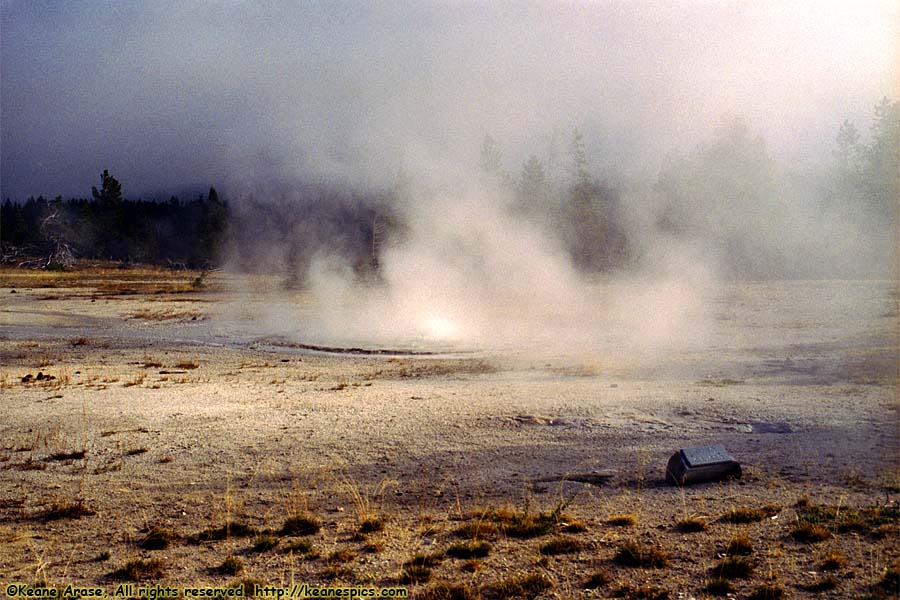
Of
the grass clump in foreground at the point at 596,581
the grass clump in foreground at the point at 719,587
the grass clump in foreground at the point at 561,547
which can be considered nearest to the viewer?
the grass clump in foreground at the point at 719,587

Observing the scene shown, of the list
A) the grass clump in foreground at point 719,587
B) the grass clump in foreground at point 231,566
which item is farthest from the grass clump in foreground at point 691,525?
the grass clump in foreground at point 231,566

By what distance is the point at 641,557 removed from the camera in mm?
5801

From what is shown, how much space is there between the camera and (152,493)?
778 centimetres

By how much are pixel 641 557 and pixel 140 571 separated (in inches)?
154

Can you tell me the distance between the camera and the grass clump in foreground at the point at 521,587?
5285 millimetres

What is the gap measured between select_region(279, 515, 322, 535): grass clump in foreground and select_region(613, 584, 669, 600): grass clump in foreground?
108 inches

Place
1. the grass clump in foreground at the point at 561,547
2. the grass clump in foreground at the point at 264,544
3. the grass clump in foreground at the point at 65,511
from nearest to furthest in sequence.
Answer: the grass clump in foreground at the point at 561,547, the grass clump in foreground at the point at 264,544, the grass clump in foreground at the point at 65,511

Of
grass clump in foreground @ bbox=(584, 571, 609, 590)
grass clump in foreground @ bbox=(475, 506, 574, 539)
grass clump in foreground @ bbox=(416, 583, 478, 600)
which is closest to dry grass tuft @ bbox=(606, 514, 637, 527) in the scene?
grass clump in foreground @ bbox=(475, 506, 574, 539)

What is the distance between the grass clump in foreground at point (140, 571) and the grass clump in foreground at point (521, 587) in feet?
Result: 8.41

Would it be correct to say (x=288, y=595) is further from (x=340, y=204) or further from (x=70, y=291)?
(x=70, y=291)

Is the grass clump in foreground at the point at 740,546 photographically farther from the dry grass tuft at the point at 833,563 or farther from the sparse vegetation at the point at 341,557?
the sparse vegetation at the point at 341,557

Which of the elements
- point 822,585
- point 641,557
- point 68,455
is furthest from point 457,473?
point 68,455

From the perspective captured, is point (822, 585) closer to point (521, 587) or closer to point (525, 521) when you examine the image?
point (521, 587)

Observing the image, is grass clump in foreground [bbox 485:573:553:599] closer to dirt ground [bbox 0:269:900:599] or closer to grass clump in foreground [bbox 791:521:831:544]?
dirt ground [bbox 0:269:900:599]
